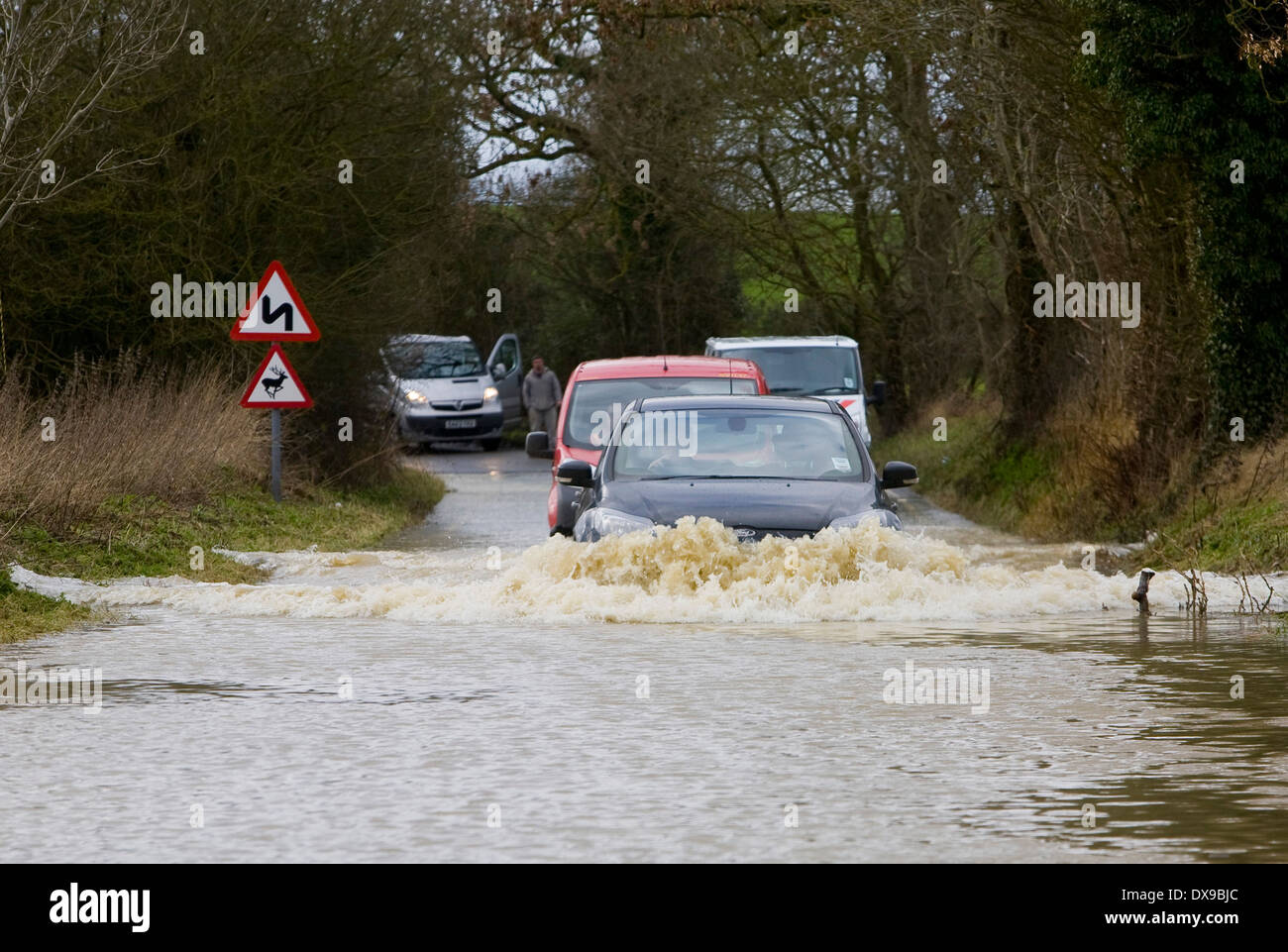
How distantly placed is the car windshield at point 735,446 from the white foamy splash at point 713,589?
898 mm

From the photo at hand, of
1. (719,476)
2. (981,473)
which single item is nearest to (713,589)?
(719,476)

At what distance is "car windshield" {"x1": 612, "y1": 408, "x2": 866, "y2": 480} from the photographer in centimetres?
1596

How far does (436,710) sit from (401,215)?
1918cm

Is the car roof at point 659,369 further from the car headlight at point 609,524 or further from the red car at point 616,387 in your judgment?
the car headlight at point 609,524

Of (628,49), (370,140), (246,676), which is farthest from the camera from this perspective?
(628,49)

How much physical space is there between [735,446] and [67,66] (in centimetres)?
1309

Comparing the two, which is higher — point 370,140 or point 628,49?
point 628,49

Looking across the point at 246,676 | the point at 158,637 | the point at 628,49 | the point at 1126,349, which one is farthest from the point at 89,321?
the point at 628,49

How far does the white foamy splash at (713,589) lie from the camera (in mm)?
14586

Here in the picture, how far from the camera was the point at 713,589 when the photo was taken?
1461 centimetres

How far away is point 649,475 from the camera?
15.9 metres

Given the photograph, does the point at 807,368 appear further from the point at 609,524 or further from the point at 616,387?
the point at 609,524
